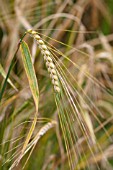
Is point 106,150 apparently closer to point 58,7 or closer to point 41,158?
point 41,158

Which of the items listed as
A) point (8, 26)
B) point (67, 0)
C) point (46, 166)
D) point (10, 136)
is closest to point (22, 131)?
point (10, 136)

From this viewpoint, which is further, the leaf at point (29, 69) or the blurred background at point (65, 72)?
the blurred background at point (65, 72)

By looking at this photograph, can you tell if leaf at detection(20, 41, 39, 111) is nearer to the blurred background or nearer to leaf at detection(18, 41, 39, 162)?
leaf at detection(18, 41, 39, 162)

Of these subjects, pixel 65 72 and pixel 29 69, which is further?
pixel 65 72

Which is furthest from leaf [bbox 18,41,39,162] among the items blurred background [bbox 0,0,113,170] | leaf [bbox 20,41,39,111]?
blurred background [bbox 0,0,113,170]

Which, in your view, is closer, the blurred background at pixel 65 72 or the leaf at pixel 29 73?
the leaf at pixel 29 73

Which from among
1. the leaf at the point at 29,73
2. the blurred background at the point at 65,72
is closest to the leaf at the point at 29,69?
the leaf at the point at 29,73

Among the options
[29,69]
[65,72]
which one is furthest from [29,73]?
[65,72]

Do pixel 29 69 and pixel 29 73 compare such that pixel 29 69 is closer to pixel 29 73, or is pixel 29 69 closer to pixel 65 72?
pixel 29 73

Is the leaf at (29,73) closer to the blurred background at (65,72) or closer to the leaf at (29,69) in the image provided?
the leaf at (29,69)
